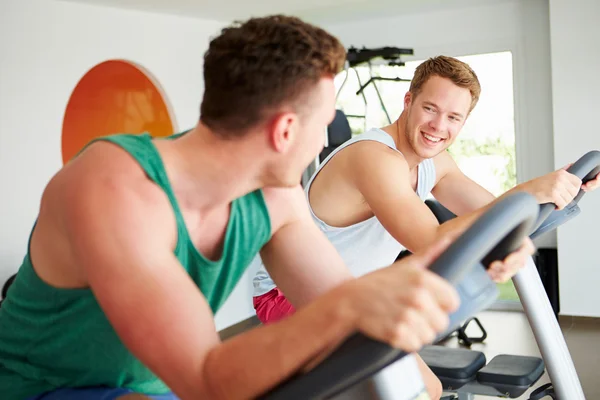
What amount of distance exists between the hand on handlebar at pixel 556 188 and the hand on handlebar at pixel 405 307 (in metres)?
0.89

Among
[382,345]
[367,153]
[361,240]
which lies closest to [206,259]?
[382,345]

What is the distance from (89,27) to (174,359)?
4.22 meters

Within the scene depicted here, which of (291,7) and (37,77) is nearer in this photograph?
(37,77)

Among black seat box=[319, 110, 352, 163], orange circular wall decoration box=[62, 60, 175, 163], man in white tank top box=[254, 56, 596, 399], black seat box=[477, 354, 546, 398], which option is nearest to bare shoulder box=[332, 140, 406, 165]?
man in white tank top box=[254, 56, 596, 399]

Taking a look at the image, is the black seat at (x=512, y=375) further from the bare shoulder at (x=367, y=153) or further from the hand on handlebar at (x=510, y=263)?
the hand on handlebar at (x=510, y=263)

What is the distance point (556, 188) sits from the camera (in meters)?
1.59

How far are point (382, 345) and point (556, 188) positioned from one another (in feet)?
3.09

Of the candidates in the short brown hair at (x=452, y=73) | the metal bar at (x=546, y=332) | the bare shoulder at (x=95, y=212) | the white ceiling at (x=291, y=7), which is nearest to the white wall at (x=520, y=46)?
the white ceiling at (x=291, y=7)

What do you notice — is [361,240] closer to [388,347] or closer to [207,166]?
[207,166]

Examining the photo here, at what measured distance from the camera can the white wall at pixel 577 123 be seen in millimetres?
5500

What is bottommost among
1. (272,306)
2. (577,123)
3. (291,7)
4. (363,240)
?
(577,123)

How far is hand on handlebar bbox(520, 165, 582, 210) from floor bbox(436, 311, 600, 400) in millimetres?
2534

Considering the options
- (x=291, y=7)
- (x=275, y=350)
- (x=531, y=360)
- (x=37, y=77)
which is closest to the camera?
(x=275, y=350)

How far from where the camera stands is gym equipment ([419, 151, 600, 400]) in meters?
1.80
